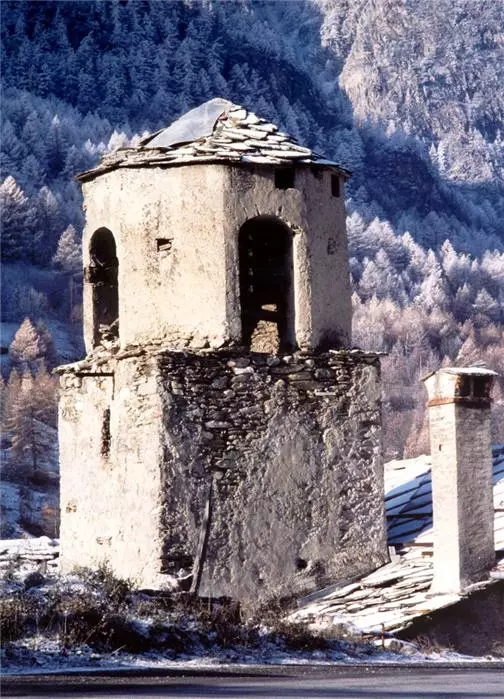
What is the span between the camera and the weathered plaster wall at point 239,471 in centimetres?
1992

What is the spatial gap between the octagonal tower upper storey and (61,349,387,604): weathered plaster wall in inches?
18.6

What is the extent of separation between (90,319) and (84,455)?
5.83 ft

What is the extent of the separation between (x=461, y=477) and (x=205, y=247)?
3.53 m

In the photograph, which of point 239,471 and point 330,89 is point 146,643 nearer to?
point 239,471

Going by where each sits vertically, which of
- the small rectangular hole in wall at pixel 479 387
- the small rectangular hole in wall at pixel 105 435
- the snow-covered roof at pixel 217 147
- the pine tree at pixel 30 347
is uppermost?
the pine tree at pixel 30 347

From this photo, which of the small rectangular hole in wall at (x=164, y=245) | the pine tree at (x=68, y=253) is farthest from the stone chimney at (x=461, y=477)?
the pine tree at (x=68, y=253)

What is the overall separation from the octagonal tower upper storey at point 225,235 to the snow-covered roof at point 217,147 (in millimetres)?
18

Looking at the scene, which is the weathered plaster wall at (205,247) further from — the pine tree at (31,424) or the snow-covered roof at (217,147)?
the pine tree at (31,424)

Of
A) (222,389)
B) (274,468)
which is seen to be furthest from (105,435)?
(274,468)

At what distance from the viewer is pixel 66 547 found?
847 inches

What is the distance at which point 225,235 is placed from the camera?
67.4 ft

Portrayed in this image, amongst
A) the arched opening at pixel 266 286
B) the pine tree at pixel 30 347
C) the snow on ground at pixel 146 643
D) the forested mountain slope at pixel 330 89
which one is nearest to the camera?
the snow on ground at pixel 146 643

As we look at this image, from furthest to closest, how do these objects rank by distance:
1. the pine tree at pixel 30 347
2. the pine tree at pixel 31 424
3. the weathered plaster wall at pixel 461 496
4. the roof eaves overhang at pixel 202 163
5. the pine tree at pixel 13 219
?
the pine tree at pixel 13 219
the pine tree at pixel 30 347
the pine tree at pixel 31 424
the roof eaves overhang at pixel 202 163
the weathered plaster wall at pixel 461 496

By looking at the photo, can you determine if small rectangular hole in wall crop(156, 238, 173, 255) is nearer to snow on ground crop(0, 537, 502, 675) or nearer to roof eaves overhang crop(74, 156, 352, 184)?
roof eaves overhang crop(74, 156, 352, 184)
